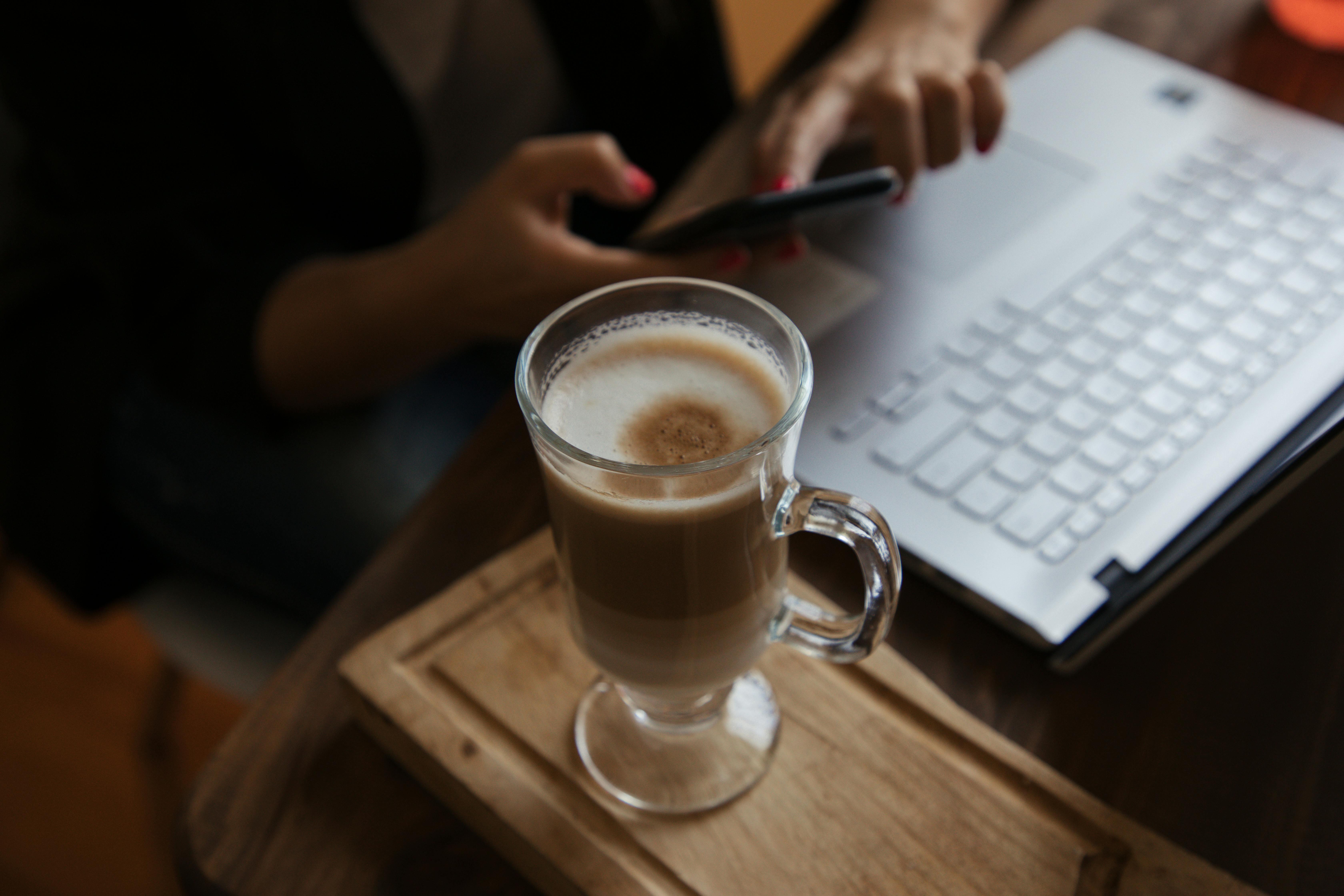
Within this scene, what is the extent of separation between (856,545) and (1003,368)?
26cm

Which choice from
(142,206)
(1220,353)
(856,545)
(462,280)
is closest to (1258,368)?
(1220,353)

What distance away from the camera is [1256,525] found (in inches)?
20.1

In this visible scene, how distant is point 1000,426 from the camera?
556 millimetres

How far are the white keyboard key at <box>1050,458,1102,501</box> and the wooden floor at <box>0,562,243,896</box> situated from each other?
3.09ft

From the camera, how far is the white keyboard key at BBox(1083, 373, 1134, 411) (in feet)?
1.83

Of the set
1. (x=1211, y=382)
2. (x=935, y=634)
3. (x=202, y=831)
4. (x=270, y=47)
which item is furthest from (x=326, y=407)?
(x=1211, y=382)

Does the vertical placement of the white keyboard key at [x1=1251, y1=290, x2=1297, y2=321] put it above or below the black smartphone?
below

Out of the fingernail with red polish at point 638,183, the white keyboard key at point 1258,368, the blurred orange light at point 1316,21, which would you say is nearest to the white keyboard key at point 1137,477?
the white keyboard key at point 1258,368

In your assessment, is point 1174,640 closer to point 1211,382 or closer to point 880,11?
point 1211,382

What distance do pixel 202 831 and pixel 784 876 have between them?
0.25m

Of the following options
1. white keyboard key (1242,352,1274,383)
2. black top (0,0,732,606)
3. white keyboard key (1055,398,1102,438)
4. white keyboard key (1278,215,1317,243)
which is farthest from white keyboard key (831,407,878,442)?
black top (0,0,732,606)

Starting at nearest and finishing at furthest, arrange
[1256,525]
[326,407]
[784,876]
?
[784,876]
[1256,525]
[326,407]

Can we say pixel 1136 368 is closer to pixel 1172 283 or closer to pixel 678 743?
pixel 1172 283

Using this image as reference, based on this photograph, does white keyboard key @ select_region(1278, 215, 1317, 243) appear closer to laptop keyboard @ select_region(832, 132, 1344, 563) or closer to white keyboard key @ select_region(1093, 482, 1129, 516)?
laptop keyboard @ select_region(832, 132, 1344, 563)
